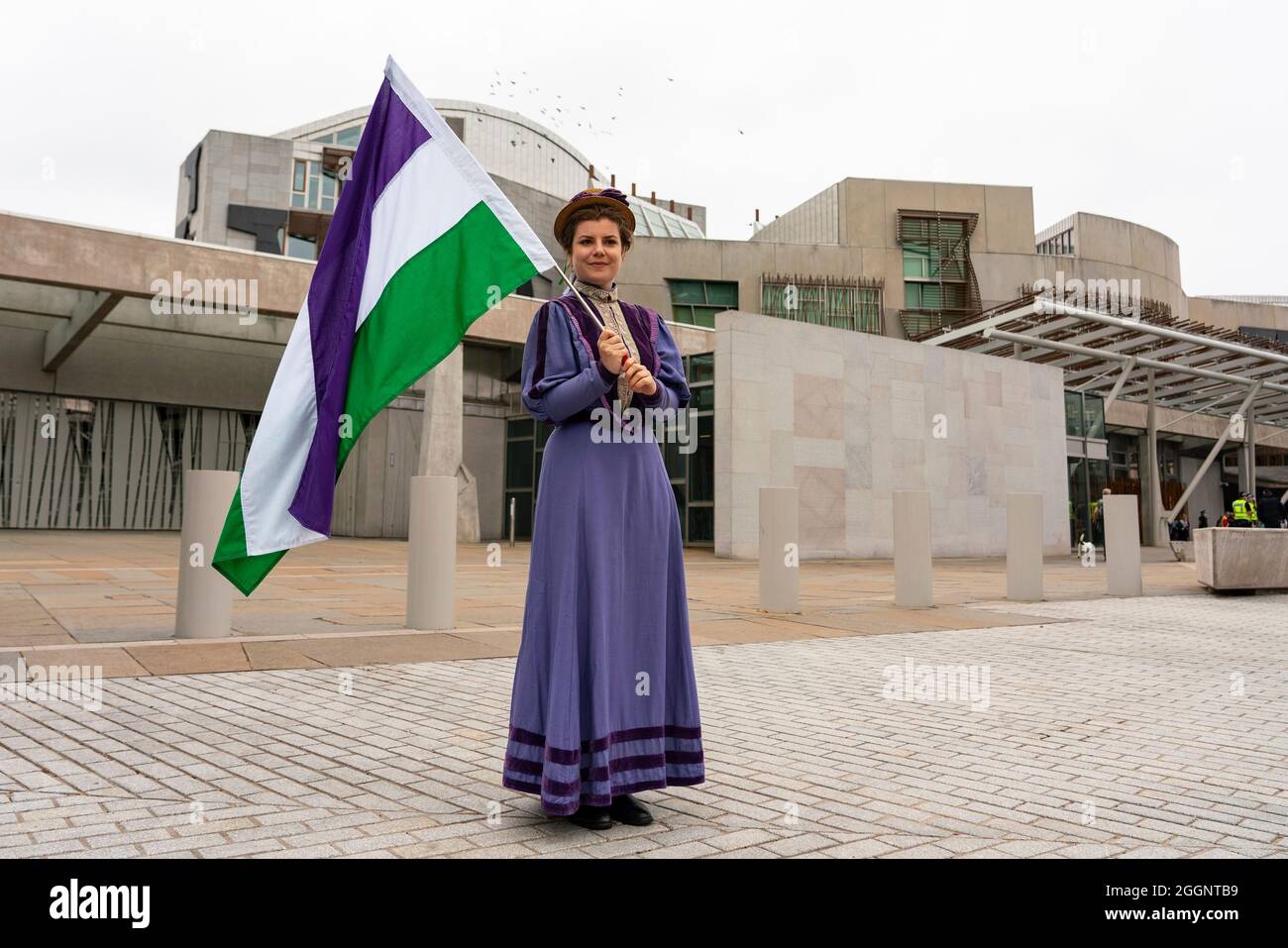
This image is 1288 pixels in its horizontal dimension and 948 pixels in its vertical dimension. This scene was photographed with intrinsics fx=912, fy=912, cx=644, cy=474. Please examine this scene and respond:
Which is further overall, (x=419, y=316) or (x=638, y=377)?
(x=419, y=316)

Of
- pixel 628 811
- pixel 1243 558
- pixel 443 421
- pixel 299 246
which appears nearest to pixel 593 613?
pixel 628 811

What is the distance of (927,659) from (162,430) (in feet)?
85.8

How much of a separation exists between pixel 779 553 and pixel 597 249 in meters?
6.68

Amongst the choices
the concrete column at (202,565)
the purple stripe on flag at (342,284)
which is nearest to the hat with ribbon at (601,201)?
the purple stripe on flag at (342,284)

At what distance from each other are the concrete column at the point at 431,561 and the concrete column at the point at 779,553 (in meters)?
3.38

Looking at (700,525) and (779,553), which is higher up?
(700,525)

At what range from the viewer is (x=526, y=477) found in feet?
88.8

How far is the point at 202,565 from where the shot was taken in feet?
21.3

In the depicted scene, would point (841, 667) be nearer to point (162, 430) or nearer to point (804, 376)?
Result: point (804, 376)

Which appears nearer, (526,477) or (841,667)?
(841,667)

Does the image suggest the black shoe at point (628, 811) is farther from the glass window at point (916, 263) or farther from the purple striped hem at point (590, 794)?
the glass window at point (916, 263)

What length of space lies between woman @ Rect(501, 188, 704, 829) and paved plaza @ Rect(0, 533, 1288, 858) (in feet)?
0.60

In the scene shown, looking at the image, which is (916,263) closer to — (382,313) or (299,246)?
(299,246)
